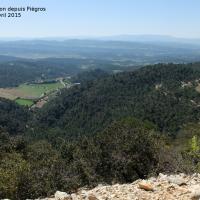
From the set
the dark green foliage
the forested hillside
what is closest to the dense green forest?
the dark green foliage

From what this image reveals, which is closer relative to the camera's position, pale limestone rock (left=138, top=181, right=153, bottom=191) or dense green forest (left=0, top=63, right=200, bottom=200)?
pale limestone rock (left=138, top=181, right=153, bottom=191)

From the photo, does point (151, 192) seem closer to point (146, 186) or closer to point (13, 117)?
point (146, 186)

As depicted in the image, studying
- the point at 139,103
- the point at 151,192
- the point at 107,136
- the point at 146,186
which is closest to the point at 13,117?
the point at 139,103

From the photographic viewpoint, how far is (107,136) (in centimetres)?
4300

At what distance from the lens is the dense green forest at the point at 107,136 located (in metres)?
29.1

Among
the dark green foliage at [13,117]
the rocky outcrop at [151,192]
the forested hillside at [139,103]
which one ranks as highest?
the rocky outcrop at [151,192]

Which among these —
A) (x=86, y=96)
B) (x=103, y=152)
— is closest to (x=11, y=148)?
(x=103, y=152)

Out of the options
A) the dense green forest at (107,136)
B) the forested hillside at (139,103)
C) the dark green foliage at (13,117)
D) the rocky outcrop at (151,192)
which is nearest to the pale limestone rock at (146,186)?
the rocky outcrop at (151,192)

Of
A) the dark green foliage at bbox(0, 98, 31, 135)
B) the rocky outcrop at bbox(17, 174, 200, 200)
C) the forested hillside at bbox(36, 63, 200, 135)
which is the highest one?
the rocky outcrop at bbox(17, 174, 200, 200)

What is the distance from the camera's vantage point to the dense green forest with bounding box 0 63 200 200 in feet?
95.6

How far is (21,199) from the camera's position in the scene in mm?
25562

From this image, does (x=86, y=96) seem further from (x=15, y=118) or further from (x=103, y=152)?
(x=103, y=152)

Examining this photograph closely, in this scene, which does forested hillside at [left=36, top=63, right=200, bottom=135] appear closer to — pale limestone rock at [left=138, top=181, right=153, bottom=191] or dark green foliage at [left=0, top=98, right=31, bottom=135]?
dark green foliage at [left=0, top=98, right=31, bottom=135]

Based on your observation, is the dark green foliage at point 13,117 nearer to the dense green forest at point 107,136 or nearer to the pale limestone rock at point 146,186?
the dense green forest at point 107,136
